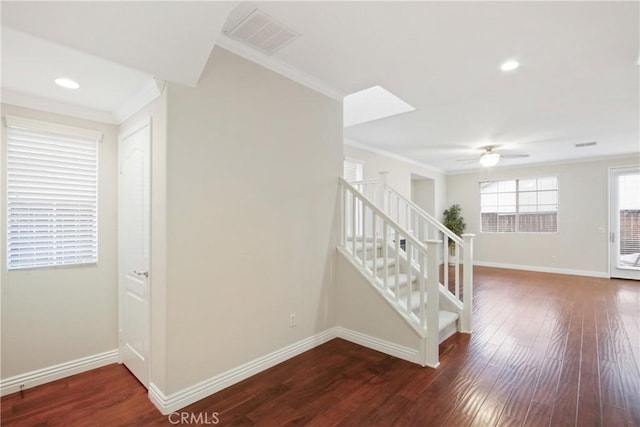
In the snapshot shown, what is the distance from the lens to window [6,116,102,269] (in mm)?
2348

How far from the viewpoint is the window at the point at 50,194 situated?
235cm

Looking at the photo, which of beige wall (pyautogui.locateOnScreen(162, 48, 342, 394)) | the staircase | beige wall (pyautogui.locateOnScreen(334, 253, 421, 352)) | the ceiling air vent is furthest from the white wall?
the ceiling air vent

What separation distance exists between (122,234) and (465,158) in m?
6.88

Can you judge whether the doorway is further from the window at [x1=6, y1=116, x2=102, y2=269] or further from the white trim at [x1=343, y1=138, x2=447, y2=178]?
the window at [x1=6, y1=116, x2=102, y2=269]

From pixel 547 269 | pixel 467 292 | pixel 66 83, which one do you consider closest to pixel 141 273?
pixel 66 83

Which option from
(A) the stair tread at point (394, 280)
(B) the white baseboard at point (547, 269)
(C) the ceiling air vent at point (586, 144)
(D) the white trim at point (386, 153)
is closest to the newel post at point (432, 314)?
(A) the stair tread at point (394, 280)

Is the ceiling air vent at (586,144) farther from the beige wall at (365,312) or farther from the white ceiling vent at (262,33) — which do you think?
the white ceiling vent at (262,33)

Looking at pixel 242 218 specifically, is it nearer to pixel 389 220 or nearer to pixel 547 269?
pixel 389 220

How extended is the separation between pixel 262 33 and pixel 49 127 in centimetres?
198

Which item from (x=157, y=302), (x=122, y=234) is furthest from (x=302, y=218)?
(x=122, y=234)

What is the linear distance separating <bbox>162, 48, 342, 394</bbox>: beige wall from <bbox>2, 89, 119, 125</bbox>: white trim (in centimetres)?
118

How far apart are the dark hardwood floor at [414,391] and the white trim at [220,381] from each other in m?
0.05

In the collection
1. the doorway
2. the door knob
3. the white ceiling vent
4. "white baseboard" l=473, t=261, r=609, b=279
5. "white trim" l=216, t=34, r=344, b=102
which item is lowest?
"white baseboard" l=473, t=261, r=609, b=279

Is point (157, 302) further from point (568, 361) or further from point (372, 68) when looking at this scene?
point (568, 361)
